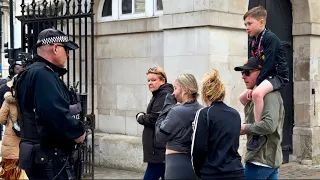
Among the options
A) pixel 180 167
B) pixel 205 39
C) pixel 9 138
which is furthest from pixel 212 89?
pixel 205 39

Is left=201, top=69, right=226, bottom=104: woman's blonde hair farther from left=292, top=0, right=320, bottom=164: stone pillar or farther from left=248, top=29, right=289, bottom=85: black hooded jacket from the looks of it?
left=292, top=0, right=320, bottom=164: stone pillar

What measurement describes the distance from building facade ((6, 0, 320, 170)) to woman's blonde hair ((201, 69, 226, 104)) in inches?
159

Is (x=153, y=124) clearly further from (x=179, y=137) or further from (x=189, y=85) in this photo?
(x=179, y=137)

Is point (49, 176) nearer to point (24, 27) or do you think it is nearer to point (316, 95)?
point (24, 27)

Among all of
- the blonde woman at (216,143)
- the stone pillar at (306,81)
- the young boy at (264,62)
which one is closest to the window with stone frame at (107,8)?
the stone pillar at (306,81)

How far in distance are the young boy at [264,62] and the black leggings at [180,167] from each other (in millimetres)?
762

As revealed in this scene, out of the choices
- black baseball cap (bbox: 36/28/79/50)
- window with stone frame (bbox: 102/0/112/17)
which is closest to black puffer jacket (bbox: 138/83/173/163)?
black baseball cap (bbox: 36/28/79/50)

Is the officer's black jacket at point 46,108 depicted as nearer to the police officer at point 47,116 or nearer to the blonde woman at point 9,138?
the police officer at point 47,116

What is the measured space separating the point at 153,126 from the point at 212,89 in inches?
88.0

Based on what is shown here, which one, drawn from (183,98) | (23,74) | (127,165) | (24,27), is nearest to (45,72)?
(23,74)

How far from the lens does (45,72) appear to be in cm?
500

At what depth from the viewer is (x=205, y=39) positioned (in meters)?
9.04

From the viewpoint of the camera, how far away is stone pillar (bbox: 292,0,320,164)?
10.9 meters

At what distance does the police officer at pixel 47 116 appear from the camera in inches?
194
